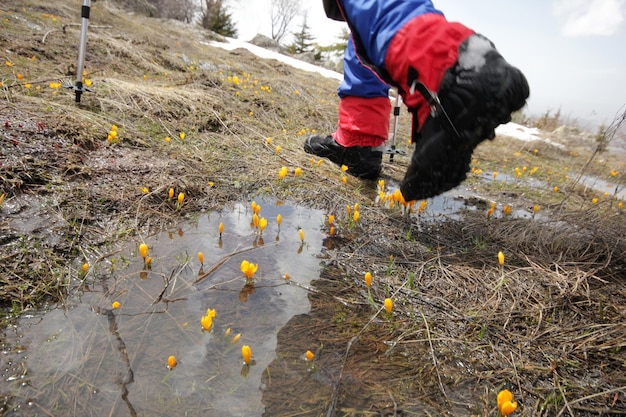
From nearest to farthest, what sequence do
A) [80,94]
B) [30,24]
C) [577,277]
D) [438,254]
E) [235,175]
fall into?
[577,277]
[438,254]
[235,175]
[80,94]
[30,24]

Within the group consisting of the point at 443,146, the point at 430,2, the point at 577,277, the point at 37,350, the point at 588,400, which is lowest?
the point at 37,350

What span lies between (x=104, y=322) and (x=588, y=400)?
205 cm

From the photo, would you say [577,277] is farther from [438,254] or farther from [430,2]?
[430,2]

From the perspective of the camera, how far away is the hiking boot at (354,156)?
3.69 metres

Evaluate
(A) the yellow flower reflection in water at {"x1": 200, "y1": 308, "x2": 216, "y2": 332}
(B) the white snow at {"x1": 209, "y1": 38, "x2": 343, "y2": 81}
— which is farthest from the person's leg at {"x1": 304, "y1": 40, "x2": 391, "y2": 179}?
(B) the white snow at {"x1": 209, "y1": 38, "x2": 343, "y2": 81}

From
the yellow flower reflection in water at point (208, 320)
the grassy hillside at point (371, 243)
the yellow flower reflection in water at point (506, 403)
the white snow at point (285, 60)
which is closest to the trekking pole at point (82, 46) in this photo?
the grassy hillside at point (371, 243)

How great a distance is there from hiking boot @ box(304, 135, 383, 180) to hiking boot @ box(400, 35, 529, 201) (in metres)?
1.39

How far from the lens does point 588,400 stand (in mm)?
1402

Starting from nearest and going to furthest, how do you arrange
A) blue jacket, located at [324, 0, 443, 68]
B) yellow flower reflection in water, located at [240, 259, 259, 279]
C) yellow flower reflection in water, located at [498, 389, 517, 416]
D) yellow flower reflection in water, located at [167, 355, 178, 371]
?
1. yellow flower reflection in water, located at [498, 389, 517, 416]
2. yellow flower reflection in water, located at [167, 355, 178, 371]
3. yellow flower reflection in water, located at [240, 259, 259, 279]
4. blue jacket, located at [324, 0, 443, 68]

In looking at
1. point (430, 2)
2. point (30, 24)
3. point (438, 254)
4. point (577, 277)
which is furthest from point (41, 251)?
point (30, 24)

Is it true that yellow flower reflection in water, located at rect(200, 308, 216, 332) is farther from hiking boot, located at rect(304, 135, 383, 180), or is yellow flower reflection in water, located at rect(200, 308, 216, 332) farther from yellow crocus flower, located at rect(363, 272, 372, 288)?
hiking boot, located at rect(304, 135, 383, 180)

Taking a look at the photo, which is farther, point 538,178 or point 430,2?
point 538,178

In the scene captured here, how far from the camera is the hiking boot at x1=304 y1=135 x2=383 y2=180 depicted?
369cm

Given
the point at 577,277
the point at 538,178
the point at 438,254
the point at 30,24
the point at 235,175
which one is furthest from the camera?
the point at 30,24
